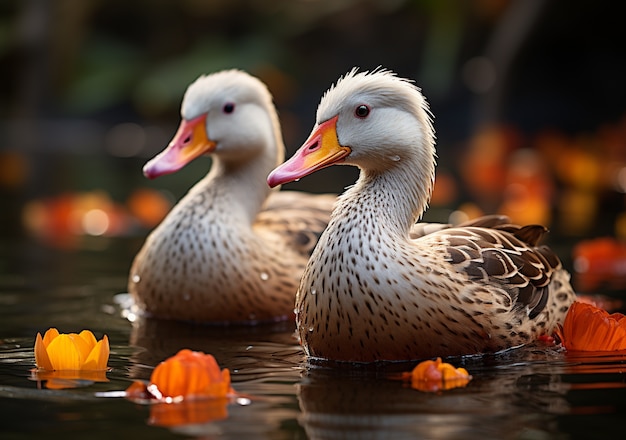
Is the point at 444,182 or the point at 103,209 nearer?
the point at 103,209

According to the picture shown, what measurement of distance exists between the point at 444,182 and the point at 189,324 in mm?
5232

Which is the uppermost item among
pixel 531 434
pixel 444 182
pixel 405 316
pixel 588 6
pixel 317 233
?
pixel 588 6

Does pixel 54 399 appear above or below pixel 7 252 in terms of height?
below

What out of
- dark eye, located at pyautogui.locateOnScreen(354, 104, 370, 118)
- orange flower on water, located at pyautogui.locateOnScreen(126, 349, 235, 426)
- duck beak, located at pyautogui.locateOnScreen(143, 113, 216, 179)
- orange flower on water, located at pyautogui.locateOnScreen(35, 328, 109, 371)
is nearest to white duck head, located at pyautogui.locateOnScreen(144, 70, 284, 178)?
duck beak, located at pyautogui.locateOnScreen(143, 113, 216, 179)

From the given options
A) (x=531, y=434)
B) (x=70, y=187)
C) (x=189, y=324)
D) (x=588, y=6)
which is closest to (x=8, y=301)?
(x=189, y=324)

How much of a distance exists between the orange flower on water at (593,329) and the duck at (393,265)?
0.63ft

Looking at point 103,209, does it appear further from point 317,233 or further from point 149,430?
point 149,430

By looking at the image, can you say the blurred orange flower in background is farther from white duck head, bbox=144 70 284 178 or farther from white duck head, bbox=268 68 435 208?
white duck head, bbox=144 70 284 178

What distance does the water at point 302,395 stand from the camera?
155 inches

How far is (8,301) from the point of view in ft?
22.2

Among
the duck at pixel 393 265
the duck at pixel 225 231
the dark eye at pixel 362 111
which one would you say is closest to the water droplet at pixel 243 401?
the duck at pixel 393 265

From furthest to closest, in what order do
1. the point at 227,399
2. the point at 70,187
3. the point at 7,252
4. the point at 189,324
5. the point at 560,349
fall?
the point at 70,187 < the point at 7,252 < the point at 189,324 < the point at 560,349 < the point at 227,399

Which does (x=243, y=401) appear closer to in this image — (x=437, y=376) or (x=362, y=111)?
(x=437, y=376)

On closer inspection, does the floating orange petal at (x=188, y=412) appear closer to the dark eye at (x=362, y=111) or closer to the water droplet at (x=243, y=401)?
the water droplet at (x=243, y=401)
